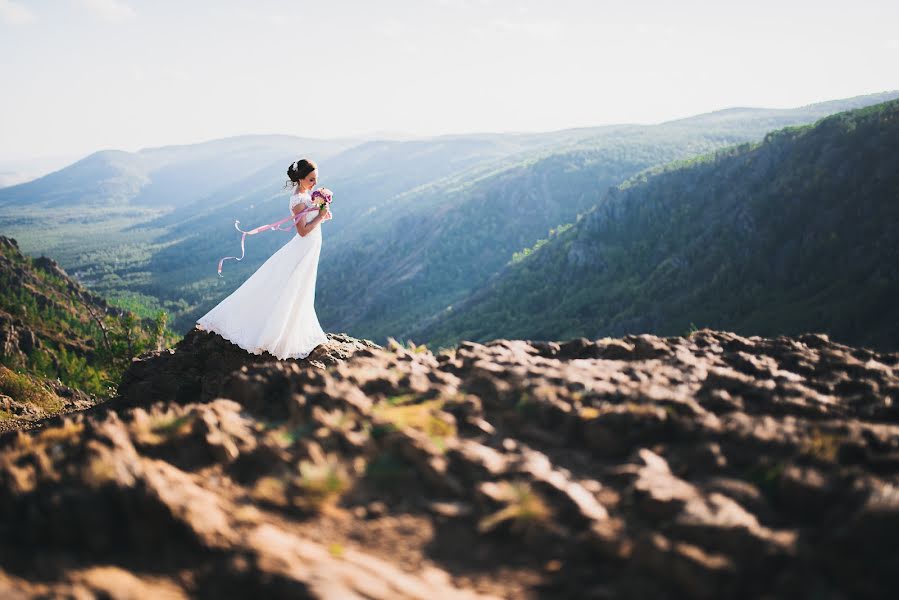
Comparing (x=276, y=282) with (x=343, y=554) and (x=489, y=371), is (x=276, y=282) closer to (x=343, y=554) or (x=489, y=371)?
(x=489, y=371)

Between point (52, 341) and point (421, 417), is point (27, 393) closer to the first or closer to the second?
point (421, 417)

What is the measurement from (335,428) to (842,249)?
6625 cm

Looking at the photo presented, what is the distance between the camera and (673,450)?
566cm

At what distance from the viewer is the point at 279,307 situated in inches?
429

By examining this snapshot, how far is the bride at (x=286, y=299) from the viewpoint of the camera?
10742 millimetres

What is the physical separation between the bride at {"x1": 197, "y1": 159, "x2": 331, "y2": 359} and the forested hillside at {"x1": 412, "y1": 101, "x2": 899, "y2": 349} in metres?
45.7

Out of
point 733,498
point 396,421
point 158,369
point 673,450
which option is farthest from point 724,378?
point 158,369

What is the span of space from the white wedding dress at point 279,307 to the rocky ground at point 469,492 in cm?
371

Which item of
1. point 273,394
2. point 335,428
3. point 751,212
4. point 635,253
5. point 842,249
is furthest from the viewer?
point 635,253

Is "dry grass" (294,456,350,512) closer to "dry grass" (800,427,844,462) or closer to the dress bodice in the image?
"dry grass" (800,427,844,462)

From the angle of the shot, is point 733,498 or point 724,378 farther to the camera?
point 724,378

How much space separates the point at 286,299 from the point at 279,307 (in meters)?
0.19

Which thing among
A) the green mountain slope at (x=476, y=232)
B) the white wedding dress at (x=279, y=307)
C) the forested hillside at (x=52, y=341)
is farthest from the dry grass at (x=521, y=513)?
the green mountain slope at (x=476, y=232)

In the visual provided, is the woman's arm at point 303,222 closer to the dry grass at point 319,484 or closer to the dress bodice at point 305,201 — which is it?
the dress bodice at point 305,201
